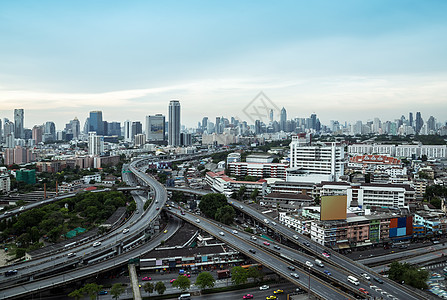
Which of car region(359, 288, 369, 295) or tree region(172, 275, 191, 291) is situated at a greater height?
car region(359, 288, 369, 295)

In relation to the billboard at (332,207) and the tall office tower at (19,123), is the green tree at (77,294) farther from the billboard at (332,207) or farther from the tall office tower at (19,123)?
the tall office tower at (19,123)

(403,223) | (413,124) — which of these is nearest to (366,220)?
(403,223)

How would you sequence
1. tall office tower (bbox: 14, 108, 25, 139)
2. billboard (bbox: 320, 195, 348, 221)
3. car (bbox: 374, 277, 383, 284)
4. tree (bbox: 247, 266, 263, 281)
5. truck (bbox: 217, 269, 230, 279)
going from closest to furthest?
car (bbox: 374, 277, 383, 284), tree (bbox: 247, 266, 263, 281), truck (bbox: 217, 269, 230, 279), billboard (bbox: 320, 195, 348, 221), tall office tower (bbox: 14, 108, 25, 139)

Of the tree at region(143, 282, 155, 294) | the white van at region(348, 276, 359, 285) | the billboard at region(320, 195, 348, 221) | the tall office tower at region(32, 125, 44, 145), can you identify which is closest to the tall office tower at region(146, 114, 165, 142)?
the tall office tower at region(32, 125, 44, 145)

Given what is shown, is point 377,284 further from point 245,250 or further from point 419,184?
point 419,184

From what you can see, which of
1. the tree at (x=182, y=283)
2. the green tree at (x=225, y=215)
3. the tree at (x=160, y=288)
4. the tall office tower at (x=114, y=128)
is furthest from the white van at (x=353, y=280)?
the tall office tower at (x=114, y=128)

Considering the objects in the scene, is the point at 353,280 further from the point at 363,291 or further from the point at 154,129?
the point at 154,129

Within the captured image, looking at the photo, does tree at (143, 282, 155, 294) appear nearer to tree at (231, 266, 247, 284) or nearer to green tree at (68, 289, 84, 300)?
green tree at (68, 289, 84, 300)
